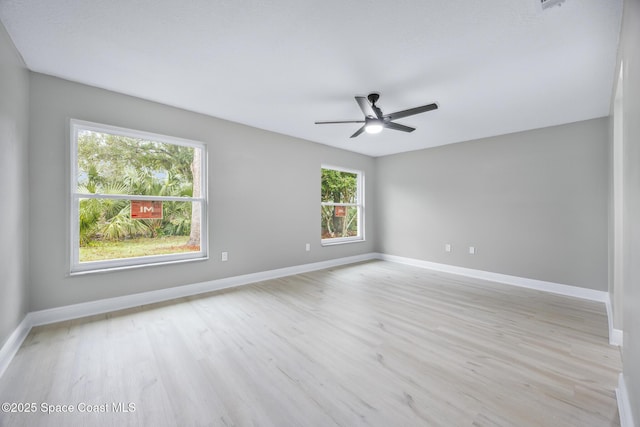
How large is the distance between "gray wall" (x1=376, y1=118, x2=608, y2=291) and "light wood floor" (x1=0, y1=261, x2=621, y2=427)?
3.00 feet

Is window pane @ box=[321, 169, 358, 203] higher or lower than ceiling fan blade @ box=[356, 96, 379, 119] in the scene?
lower

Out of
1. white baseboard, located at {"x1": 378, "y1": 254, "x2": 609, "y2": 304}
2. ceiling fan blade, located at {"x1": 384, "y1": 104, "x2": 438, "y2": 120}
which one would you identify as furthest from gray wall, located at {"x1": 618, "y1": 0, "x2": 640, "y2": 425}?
white baseboard, located at {"x1": 378, "y1": 254, "x2": 609, "y2": 304}

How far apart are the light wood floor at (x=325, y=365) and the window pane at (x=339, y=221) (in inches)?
90.5

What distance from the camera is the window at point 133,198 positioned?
2863mm

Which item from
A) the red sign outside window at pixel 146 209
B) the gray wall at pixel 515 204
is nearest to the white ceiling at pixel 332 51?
the gray wall at pixel 515 204

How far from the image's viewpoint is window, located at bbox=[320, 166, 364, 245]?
17.7 feet

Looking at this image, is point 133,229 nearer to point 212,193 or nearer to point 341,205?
point 212,193

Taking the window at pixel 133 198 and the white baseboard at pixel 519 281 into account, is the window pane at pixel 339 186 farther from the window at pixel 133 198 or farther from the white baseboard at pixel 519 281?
the window at pixel 133 198

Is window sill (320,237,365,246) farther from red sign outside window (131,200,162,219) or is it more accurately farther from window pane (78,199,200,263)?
red sign outside window (131,200,162,219)

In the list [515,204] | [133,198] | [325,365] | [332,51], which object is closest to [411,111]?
[332,51]

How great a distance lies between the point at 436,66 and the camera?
2357mm

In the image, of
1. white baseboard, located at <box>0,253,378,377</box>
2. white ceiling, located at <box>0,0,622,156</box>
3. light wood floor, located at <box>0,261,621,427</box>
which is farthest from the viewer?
white baseboard, located at <box>0,253,378,377</box>

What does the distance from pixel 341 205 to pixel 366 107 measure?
3.08 meters

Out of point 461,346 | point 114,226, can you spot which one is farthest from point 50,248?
point 461,346
